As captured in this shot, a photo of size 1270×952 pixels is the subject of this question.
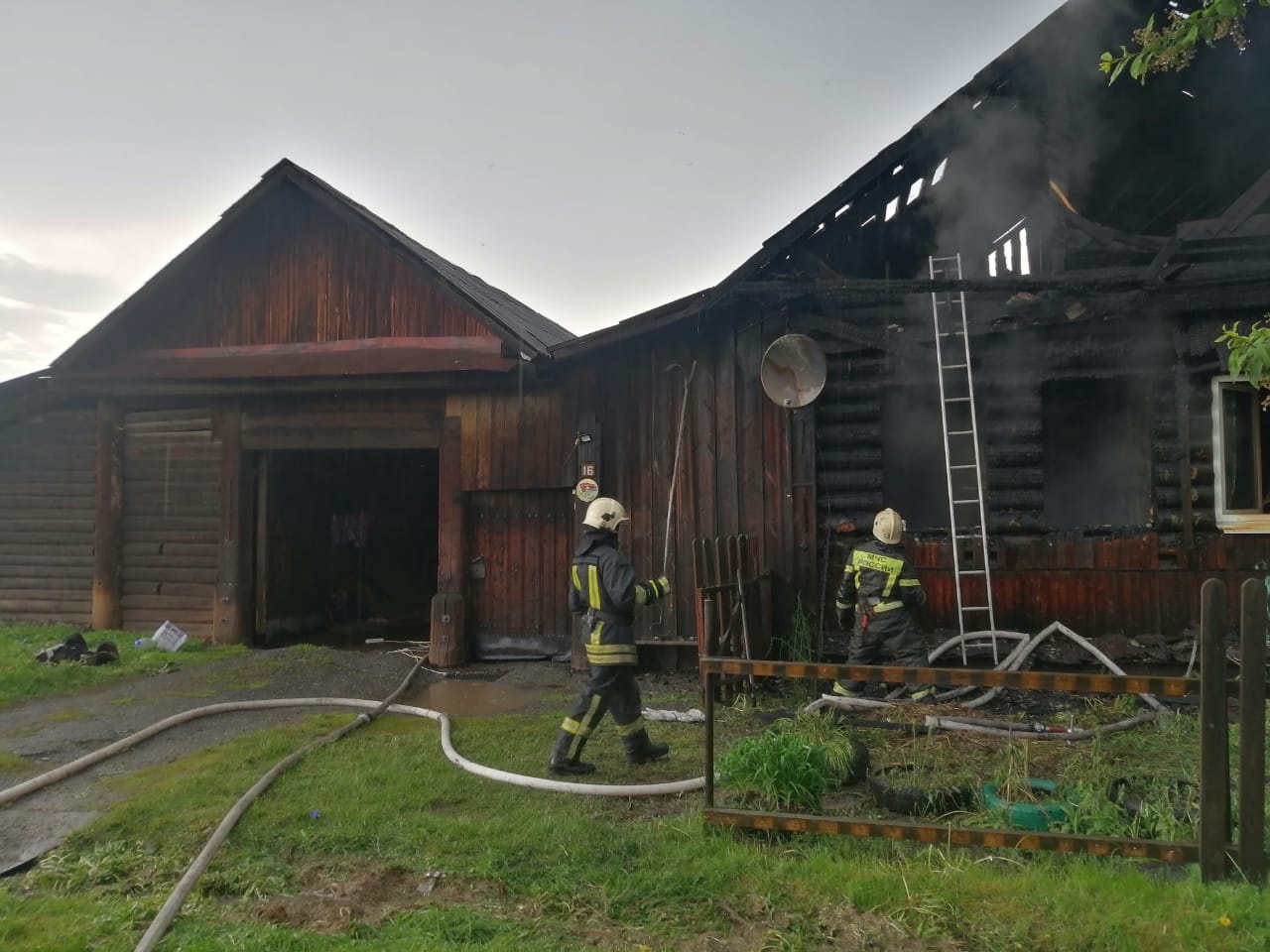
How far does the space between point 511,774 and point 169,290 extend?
9467mm

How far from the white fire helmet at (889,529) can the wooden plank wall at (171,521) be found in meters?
8.84

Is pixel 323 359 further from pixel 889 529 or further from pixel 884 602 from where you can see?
pixel 884 602

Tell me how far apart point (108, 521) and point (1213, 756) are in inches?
504

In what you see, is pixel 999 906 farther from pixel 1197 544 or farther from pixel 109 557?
pixel 109 557

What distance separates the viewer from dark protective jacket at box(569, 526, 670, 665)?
18.7 feet

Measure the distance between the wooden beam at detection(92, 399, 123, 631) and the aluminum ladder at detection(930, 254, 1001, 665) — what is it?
10.9 meters

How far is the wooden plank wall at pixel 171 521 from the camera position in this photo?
1150 cm

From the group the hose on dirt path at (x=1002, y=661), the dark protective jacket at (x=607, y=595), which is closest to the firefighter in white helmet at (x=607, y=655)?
the dark protective jacket at (x=607, y=595)

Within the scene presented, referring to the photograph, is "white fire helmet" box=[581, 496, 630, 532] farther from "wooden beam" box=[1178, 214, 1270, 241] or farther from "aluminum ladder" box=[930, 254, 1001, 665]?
"wooden beam" box=[1178, 214, 1270, 241]

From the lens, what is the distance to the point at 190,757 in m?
6.24

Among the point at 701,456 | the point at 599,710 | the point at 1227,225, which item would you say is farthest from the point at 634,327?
the point at 1227,225

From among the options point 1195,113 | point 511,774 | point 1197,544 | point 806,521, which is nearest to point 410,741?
point 511,774

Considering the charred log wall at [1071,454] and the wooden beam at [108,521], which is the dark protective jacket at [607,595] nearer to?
the charred log wall at [1071,454]

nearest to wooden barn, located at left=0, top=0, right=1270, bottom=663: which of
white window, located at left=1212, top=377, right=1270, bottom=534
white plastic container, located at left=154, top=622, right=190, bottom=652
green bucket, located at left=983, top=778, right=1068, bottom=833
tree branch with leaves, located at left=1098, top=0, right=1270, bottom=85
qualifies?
white window, located at left=1212, top=377, right=1270, bottom=534
